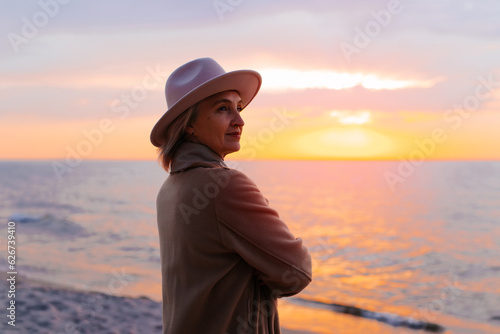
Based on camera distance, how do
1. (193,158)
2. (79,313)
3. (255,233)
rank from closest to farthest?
(255,233)
(193,158)
(79,313)

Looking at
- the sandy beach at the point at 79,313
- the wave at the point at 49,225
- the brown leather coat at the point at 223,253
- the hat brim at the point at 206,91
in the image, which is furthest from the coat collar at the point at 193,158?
the wave at the point at 49,225

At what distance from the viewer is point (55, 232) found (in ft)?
54.4

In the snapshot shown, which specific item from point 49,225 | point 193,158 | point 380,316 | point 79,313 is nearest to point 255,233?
point 193,158

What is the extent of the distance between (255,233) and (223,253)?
0.13 meters

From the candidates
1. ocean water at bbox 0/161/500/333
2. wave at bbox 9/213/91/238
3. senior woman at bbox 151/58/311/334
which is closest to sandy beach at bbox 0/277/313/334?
ocean water at bbox 0/161/500/333

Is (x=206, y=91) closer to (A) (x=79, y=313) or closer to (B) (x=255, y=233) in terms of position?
(B) (x=255, y=233)

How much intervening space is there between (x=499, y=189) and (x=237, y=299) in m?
35.0

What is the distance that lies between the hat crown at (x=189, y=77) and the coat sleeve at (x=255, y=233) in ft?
1.31

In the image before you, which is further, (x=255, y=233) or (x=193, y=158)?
(x=193, y=158)

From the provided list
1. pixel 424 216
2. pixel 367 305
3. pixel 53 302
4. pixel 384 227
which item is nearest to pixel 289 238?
pixel 53 302

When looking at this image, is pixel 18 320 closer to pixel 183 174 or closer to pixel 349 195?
pixel 183 174

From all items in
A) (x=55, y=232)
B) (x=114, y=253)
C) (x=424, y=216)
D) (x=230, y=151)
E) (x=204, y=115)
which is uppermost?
(x=424, y=216)

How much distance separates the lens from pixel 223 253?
155cm

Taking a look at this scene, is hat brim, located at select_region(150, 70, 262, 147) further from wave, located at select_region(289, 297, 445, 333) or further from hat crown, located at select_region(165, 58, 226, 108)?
wave, located at select_region(289, 297, 445, 333)
